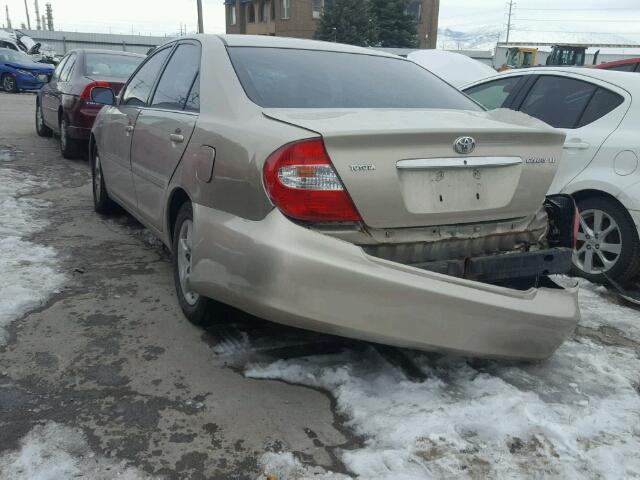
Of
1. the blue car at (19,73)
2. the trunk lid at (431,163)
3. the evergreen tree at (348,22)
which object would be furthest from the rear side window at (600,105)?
the evergreen tree at (348,22)

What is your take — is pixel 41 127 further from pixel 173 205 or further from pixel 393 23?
pixel 393 23

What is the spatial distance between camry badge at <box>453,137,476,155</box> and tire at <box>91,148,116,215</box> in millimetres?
3772

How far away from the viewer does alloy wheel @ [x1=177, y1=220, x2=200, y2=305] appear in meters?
3.35

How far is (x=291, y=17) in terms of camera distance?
4281cm

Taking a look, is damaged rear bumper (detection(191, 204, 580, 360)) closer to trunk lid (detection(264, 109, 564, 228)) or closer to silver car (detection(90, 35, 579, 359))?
silver car (detection(90, 35, 579, 359))

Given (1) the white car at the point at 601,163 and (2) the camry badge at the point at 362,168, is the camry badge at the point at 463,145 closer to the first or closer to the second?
(2) the camry badge at the point at 362,168

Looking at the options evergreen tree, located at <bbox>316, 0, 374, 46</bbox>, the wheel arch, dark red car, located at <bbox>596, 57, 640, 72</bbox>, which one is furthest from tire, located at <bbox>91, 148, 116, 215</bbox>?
evergreen tree, located at <bbox>316, 0, 374, 46</bbox>

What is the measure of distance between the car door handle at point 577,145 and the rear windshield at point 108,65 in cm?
632

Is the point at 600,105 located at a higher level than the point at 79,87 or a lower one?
higher

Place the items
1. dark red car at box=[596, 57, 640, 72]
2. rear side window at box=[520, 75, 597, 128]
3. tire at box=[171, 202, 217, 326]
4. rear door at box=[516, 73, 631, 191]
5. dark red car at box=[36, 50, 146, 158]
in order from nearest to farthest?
tire at box=[171, 202, 217, 326], rear door at box=[516, 73, 631, 191], rear side window at box=[520, 75, 597, 128], dark red car at box=[36, 50, 146, 158], dark red car at box=[596, 57, 640, 72]

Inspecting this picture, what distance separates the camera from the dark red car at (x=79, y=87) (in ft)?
25.9

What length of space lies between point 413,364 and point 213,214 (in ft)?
4.07

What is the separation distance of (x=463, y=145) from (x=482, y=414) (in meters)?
1.17

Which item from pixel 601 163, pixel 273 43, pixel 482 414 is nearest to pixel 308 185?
pixel 482 414
